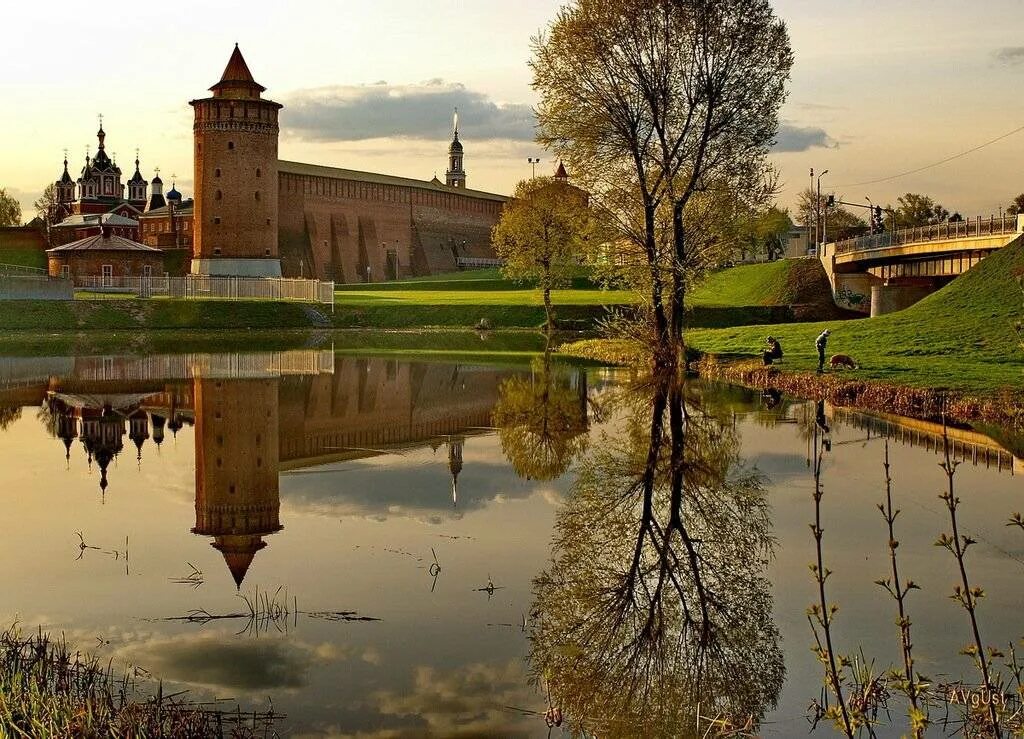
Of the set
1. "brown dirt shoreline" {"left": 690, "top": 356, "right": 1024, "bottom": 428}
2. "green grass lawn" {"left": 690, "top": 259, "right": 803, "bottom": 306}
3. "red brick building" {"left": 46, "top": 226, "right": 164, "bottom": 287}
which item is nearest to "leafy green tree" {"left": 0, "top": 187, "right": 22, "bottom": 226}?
"red brick building" {"left": 46, "top": 226, "right": 164, "bottom": 287}

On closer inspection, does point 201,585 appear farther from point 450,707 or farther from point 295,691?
point 450,707

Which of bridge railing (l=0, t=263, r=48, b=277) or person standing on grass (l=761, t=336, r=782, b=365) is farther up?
bridge railing (l=0, t=263, r=48, b=277)

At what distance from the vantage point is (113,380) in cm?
2541

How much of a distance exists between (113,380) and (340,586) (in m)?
18.7

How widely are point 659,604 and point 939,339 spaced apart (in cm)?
2219

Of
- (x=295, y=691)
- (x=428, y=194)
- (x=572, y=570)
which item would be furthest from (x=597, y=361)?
(x=428, y=194)

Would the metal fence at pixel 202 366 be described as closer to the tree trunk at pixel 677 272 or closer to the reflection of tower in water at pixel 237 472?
the reflection of tower in water at pixel 237 472

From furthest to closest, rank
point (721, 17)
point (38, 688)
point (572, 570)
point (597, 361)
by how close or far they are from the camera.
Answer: point (597, 361) → point (721, 17) → point (572, 570) → point (38, 688)

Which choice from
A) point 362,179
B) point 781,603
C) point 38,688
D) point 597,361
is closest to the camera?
point 38,688

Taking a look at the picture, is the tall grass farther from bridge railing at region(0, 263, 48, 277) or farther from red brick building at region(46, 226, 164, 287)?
red brick building at region(46, 226, 164, 287)

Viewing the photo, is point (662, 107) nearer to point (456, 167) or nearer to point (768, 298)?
point (768, 298)

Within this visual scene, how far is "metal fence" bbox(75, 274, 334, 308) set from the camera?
55969 mm

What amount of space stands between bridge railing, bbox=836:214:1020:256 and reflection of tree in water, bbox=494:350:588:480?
760 inches

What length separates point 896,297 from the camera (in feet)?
155
